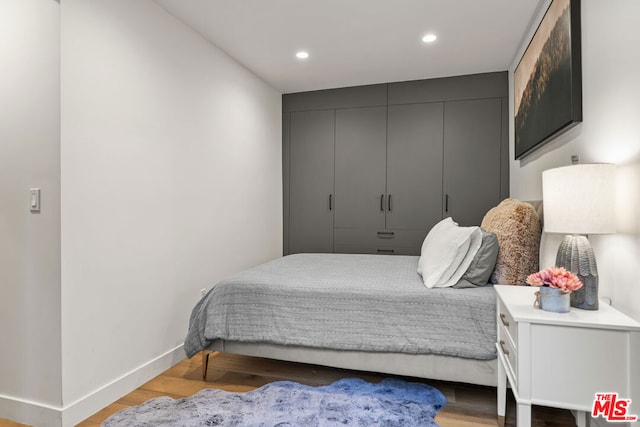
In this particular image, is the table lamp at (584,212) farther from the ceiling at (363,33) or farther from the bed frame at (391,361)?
the ceiling at (363,33)

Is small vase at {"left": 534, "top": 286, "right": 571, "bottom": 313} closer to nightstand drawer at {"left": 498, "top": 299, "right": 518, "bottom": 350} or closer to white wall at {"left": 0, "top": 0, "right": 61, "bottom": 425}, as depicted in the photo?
nightstand drawer at {"left": 498, "top": 299, "right": 518, "bottom": 350}

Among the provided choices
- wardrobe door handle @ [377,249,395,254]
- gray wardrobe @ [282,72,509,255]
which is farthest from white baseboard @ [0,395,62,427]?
wardrobe door handle @ [377,249,395,254]

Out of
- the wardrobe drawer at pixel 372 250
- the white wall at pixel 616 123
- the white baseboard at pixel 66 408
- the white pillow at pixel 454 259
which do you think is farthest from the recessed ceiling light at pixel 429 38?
the white baseboard at pixel 66 408

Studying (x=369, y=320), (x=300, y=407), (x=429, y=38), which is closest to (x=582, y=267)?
(x=369, y=320)

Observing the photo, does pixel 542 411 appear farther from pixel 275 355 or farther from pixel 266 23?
pixel 266 23

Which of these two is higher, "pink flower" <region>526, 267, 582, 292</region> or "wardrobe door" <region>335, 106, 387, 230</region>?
"wardrobe door" <region>335, 106, 387, 230</region>

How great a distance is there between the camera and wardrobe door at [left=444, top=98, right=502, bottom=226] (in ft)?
12.7

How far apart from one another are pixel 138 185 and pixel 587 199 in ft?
7.84

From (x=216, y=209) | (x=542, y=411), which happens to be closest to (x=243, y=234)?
(x=216, y=209)

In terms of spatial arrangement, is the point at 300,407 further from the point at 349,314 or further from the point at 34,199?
the point at 34,199

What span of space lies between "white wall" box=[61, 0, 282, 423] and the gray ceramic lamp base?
2313mm

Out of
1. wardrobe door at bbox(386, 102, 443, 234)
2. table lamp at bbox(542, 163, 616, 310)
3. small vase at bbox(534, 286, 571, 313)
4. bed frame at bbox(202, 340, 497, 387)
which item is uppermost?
wardrobe door at bbox(386, 102, 443, 234)

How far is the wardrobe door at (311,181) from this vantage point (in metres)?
4.43

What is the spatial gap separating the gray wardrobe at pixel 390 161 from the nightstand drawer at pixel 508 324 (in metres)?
2.35
